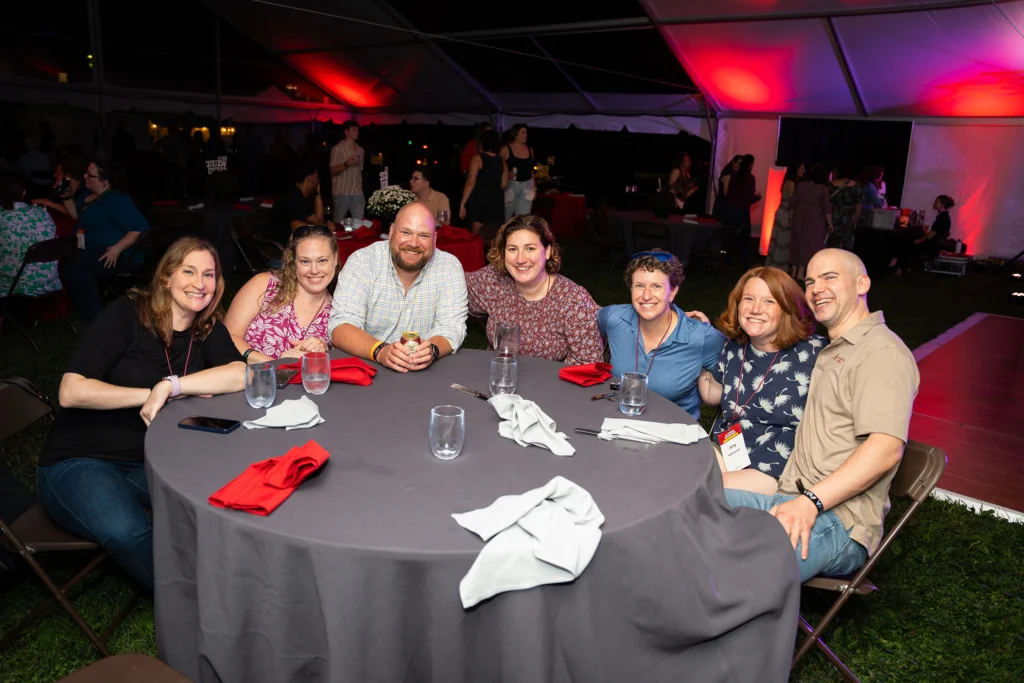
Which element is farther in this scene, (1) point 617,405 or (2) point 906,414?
(1) point 617,405

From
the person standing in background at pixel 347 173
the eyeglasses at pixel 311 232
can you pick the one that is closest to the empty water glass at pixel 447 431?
the eyeglasses at pixel 311 232

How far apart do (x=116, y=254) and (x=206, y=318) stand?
399 cm

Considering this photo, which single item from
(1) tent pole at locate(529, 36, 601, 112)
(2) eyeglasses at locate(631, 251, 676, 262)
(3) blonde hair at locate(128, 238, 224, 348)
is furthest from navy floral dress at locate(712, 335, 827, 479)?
(1) tent pole at locate(529, 36, 601, 112)

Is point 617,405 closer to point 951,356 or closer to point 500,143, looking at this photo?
point 951,356

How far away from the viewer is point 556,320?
3361 millimetres

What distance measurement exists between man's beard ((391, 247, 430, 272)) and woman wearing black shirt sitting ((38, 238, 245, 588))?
83 cm

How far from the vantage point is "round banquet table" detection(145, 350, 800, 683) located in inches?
Result: 61.4

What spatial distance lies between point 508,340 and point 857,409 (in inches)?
46.2

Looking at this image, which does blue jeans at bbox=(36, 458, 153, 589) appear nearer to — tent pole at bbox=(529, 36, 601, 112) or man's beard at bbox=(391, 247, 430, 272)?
Answer: man's beard at bbox=(391, 247, 430, 272)

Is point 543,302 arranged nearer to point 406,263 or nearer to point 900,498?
point 406,263

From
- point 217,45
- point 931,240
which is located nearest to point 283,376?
point 931,240

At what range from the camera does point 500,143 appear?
9.01m

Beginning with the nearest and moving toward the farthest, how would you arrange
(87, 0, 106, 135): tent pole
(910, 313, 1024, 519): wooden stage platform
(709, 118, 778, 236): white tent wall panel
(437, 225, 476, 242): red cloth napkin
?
(910, 313, 1024, 519): wooden stage platform < (437, 225, 476, 242): red cloth napkin < (709, 118, 778, 236): white tent wall panel < (87, 0, 106, 135): tent pole

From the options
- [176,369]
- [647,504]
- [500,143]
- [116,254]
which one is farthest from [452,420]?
A: [500,143]
